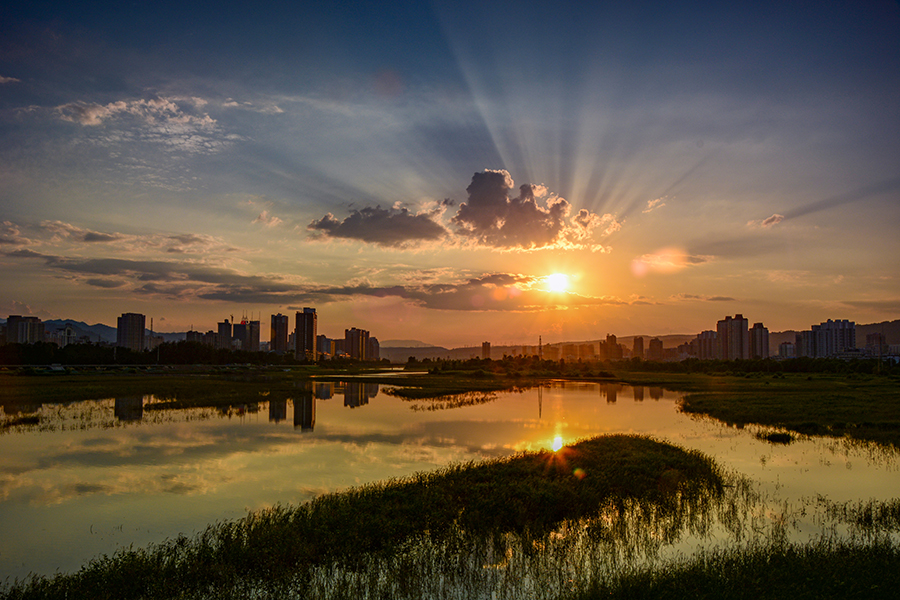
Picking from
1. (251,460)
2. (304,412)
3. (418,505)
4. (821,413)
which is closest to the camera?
(418,505)

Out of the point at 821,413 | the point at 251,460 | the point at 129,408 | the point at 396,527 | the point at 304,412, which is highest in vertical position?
the point at 396,527

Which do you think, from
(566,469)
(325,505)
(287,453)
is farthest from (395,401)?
(325,505)

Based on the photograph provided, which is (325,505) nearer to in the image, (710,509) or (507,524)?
(507,524)

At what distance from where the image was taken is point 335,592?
31.0ft

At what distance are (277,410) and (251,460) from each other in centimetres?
1884

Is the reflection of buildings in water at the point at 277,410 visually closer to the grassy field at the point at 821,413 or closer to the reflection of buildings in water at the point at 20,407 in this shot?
the reflection of buildings in water at the point at 20,407

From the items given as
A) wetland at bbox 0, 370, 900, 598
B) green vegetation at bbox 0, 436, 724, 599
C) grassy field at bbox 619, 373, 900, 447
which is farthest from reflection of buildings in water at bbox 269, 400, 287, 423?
grassy field at bbox 619, 373, 900, 447

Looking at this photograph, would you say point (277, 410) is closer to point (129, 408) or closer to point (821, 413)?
point (129, 408)

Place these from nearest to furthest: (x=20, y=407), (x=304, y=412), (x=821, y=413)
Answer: (x=821, y=413) < (x=20, y=407) < (x=304, y=412)

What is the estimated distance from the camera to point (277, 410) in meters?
39.2

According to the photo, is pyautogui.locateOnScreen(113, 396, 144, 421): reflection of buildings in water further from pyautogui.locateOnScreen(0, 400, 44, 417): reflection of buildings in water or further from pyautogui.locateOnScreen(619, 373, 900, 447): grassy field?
pyautogui.locateOnScreen(619, 373, 900, 447): grassy field

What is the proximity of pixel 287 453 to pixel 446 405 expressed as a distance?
24.4 m

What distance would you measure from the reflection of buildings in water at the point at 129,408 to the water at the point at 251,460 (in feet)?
0.53

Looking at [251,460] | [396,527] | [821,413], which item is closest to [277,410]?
[251,460]
